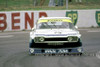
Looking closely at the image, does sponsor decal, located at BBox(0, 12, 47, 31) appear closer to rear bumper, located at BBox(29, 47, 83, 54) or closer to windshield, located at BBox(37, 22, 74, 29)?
windshield, located at BBox(37, 22, 74, 29)

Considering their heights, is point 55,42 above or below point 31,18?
below

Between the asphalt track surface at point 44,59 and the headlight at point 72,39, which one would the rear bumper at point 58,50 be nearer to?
the asphalt track surface at point 44,59

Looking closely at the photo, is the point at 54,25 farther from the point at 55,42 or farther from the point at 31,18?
the point at 31,18

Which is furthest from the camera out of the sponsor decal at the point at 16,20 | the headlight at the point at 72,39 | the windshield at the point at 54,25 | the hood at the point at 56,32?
the sponsor decal at the point at 16,20

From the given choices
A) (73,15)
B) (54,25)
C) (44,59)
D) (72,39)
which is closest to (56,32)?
(72,39)

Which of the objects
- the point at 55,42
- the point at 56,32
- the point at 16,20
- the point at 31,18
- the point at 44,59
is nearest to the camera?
the point at 44,59

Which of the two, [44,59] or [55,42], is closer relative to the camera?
[44,59]

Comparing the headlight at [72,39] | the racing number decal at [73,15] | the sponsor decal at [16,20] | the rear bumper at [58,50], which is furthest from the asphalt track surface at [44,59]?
the racing number decal at [73,15]

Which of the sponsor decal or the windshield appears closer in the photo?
the windshield

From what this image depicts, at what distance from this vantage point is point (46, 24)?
14.5 m

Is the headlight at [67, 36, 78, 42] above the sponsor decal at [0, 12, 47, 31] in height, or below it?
below

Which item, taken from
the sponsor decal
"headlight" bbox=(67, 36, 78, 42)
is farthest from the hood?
the sponsor decal

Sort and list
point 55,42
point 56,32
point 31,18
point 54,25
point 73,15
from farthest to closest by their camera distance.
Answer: point 73,15 < point 31,18 < point 54,25 < point 56,32 < point 55,42

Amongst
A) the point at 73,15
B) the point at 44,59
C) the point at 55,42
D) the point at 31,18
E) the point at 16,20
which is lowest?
the point at 44,59
